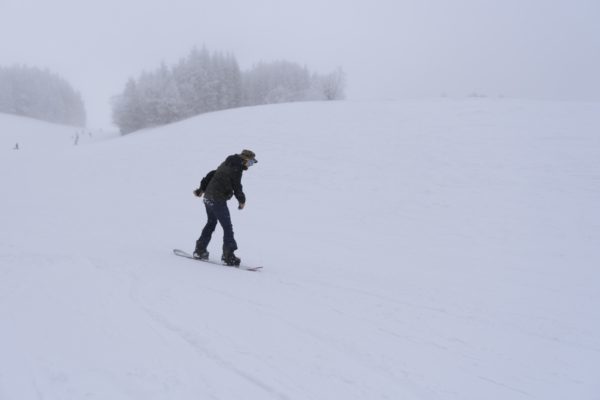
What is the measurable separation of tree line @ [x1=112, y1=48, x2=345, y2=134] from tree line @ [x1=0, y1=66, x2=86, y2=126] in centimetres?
3215

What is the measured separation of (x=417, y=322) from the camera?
4461mm

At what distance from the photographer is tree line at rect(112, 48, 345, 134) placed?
179 feet

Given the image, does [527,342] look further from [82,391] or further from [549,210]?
[549,210]

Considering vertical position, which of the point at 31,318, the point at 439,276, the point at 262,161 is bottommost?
Result: the point at 439,276

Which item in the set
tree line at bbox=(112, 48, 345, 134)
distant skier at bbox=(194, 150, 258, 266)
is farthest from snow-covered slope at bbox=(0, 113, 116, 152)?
distant skier at bbox=(194, 150, 258, 266)

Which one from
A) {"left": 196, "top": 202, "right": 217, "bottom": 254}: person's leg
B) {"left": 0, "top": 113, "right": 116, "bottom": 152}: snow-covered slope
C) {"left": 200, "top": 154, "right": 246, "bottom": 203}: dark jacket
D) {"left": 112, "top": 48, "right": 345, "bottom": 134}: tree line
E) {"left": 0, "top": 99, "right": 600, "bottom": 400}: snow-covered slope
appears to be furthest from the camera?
{"left": 112, "top": 48, "right": 345, "bottom": 134}: tree line

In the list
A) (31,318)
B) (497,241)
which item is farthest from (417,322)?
(497,241)

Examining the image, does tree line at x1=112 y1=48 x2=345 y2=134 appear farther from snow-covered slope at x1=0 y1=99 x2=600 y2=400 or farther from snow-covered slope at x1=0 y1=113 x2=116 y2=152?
Answer: snow-covered slope at x1=0 y1=99 x2=600 y2=400

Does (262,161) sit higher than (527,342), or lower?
higher

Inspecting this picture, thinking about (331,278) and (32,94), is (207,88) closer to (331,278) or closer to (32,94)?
(32,94)

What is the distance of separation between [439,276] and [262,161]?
14.5m

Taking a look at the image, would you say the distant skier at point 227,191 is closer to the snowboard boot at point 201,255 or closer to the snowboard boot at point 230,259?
the snowboard boot at point 230,259

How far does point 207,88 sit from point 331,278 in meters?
58.9

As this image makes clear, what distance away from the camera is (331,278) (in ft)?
A: 21.2
